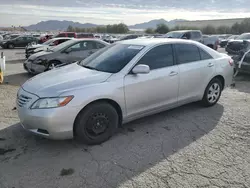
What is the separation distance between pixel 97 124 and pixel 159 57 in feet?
5.46

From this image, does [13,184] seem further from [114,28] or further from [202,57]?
[114,28]

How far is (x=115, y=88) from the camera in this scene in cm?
356

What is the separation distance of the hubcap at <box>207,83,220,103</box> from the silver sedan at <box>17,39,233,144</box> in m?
0.03

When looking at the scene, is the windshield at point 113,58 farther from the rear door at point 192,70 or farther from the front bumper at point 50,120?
the front bumper at point 50,120

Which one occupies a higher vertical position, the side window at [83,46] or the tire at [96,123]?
the side window at [83,46]

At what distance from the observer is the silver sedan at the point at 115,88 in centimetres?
325

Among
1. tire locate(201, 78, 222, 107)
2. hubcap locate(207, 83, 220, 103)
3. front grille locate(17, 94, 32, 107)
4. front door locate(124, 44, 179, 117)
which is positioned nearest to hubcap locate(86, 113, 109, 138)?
front door locate(124, 44, 179, 117)

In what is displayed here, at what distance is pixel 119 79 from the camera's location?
3631 millimetres

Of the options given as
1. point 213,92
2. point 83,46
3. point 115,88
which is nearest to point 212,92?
point 213,92

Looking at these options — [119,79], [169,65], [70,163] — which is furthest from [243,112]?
[70,163]

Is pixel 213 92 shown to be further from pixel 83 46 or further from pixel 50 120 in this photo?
pixel 83 46

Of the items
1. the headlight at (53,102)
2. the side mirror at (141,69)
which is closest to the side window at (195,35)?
the side mirror at (141,69)

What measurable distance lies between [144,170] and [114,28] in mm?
79748

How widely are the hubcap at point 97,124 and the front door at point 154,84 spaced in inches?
17.4
